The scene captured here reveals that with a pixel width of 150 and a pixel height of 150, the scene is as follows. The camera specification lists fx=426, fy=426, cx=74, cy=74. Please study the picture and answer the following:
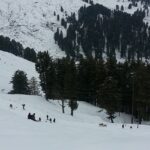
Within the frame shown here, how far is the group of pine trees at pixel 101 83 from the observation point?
73.5 metres

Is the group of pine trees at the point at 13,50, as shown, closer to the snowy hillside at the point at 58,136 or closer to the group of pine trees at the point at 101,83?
the group of pine trees at the point at 101,83

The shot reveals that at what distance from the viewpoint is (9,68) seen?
13825 cm

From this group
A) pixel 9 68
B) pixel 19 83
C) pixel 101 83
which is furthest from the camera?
pixel 9 68

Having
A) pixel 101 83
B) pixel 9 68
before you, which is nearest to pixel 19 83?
pixel 101 83

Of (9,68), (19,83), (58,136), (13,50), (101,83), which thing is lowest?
(58,136)

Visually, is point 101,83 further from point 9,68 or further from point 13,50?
point 13,50

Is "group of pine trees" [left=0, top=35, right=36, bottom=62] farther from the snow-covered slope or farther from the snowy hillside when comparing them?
the snowy hillside

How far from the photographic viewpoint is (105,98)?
241 ft

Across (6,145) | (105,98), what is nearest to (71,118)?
(105,98)

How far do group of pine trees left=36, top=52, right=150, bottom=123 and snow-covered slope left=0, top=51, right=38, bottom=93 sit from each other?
2982cm

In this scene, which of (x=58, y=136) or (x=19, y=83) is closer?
(x=58, y=136)

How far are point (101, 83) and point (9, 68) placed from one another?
61.5 m

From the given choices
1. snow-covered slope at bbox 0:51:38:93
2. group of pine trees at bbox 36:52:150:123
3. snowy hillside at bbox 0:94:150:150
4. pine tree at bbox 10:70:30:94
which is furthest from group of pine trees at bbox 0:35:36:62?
snowy hillside at bbox 0:94:150:150

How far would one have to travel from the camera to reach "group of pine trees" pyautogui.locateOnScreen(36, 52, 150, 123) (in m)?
73.5
